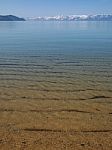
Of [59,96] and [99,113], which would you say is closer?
[99,113]

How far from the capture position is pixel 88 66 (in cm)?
2391

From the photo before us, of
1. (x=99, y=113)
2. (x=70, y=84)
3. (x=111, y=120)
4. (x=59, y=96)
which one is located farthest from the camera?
(x=70, y=84)

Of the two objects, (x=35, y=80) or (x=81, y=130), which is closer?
(x=81, y=130)

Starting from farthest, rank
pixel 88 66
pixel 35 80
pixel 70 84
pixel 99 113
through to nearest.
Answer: pixel 88 66 → pixel 35 80 → pixel 70 84 → pixel 99 113

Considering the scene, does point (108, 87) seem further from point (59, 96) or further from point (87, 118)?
point (87, 118)

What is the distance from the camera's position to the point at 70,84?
58.3ft

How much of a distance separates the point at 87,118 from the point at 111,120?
2.98 ft

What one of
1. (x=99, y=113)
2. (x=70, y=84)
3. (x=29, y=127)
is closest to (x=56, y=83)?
(x=70, y=84)

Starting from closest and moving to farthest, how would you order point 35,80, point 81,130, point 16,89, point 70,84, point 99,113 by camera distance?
point 81,130, point 99,113, point 16,89, point 70,84, point 35,80

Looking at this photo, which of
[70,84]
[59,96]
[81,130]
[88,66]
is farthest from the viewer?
[88,66]

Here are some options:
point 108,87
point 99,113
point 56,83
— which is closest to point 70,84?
point 56,83

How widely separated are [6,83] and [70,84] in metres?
3.77

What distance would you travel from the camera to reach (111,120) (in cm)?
1144

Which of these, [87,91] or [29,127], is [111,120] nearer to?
[29,127]
